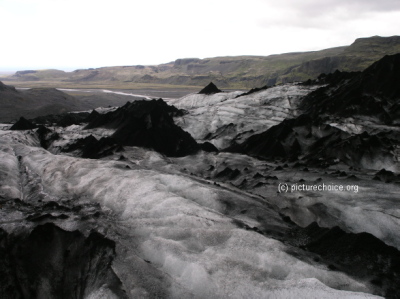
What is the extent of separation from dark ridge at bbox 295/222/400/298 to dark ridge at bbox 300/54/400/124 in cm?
1989

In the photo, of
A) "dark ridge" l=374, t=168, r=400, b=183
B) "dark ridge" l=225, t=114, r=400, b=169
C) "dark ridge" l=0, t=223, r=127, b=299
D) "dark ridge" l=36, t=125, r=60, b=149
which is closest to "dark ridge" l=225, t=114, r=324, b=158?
"dark ridge" l=225, t=114, r=400, b=169

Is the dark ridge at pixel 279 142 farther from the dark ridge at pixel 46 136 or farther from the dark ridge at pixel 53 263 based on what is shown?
the dark ridge at pixel 46 136

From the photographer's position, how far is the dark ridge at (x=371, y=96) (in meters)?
28.1

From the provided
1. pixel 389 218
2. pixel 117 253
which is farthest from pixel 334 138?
pixel 117 253

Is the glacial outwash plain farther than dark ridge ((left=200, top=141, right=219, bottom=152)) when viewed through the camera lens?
No

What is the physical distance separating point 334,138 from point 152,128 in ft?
54.5

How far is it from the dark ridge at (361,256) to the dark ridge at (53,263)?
7060mm

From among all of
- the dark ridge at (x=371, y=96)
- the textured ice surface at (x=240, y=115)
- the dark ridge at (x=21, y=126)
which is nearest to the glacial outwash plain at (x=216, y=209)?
the dark ridge at (x=371, y=96)

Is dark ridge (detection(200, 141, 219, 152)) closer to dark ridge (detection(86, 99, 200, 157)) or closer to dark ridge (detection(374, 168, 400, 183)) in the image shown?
dark ridge (detection(86, 99, 200, 157))

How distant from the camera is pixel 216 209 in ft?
48.9

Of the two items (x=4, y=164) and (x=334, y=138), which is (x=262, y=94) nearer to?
(x=334, y=138)

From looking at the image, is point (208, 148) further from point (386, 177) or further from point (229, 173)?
point (386, 177)

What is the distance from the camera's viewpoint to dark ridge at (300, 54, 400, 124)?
2808 cm

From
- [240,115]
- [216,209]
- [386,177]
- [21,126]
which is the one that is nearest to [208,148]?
[240,115]
